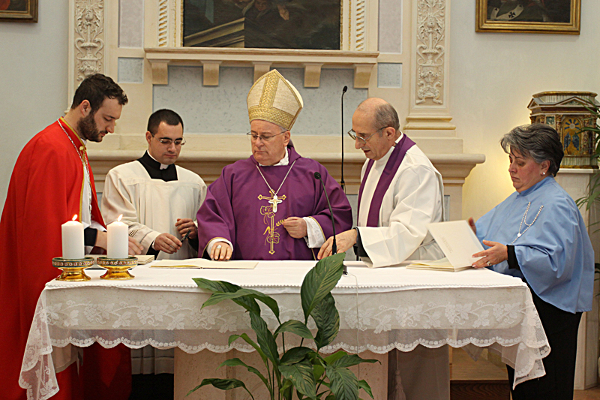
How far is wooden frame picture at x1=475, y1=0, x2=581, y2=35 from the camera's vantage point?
476 centimetres

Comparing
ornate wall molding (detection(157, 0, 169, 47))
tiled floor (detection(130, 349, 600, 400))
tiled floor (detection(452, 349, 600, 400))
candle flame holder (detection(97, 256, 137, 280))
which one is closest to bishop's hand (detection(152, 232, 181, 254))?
tiled floor (detection(130, 349, 600, 400))

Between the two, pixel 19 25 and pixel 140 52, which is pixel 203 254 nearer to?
pixel 140 52

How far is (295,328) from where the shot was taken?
80.0 inches

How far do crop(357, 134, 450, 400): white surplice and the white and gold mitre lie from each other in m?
0.63

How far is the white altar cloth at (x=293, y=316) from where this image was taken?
7.02ft

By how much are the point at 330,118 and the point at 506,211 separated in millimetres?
2014

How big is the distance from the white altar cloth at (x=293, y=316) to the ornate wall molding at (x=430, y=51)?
2.72 metres

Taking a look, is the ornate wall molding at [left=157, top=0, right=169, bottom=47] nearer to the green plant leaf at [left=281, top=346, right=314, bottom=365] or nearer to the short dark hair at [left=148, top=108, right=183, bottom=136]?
the short dark hair at [left=148, top=108, right=183, bottom=136]

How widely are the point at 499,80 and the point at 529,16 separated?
595mm

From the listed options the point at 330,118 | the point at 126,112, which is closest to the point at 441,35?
the point at 330,118

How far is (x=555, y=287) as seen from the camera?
110 inches

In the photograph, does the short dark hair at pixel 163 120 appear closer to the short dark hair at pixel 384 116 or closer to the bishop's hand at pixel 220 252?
the bishop's hand at pixel 220 252

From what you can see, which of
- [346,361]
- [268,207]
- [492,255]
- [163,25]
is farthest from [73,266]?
[163,25]

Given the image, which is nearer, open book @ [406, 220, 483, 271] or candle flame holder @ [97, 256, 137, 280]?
candle flame holder @ [97, 256, 137, 280]
